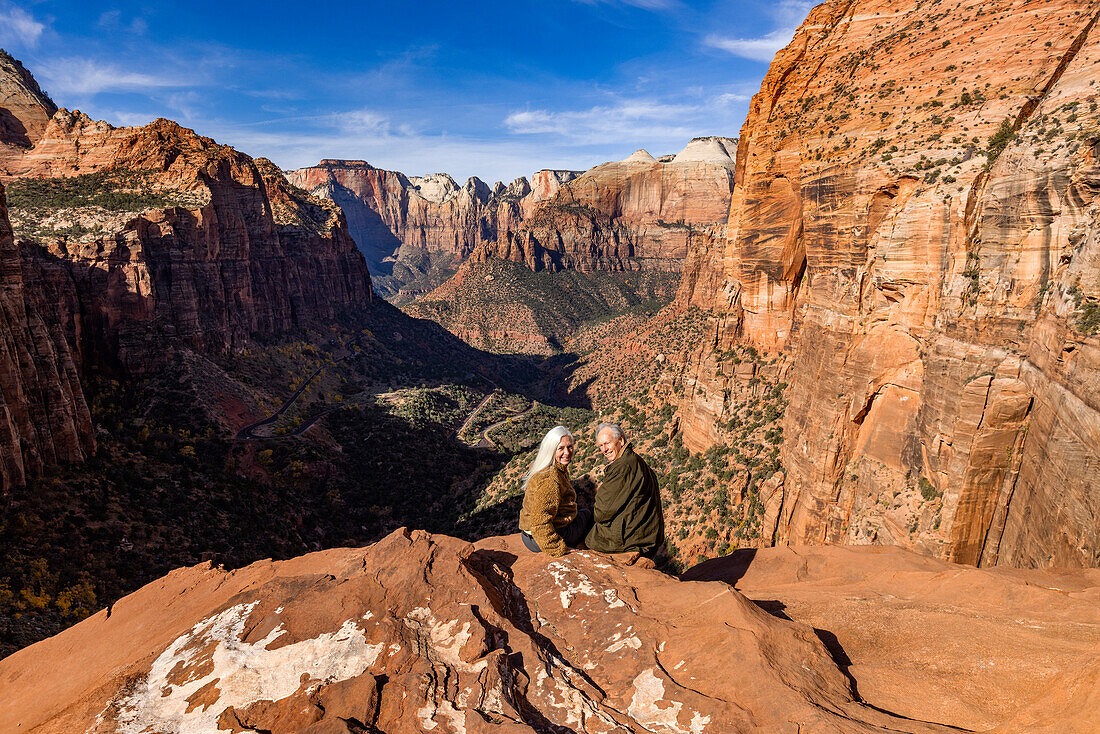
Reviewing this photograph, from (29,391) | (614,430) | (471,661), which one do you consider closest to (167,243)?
(29,391)

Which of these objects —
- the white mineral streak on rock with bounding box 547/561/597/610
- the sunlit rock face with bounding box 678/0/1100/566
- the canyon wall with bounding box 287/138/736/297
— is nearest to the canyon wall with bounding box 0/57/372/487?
the white mineral streak on rock with bounding box 547/561/597/610

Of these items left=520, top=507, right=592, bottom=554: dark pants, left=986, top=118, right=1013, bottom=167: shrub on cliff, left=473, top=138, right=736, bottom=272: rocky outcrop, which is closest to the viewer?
left=520, top=507, right=592, bottom=554: dark pants

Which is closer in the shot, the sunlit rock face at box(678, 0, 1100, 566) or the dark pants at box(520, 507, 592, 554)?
the dark pants at box(520, 507, 592, 554)

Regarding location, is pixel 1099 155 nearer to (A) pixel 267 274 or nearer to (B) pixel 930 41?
(B) pixel 930 41

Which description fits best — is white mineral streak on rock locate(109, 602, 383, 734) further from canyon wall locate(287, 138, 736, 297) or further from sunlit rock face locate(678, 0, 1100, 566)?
canyon wall locate(287, 138, 736, 297)

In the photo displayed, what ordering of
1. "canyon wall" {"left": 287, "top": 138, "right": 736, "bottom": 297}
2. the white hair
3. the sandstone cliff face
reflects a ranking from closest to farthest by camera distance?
the white hair < the sandstone cliff face < "canyon wall" {"left": 287, "top": 138, "right": 736, "bottom": 297}

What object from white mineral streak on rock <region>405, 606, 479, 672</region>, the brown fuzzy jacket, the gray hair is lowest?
white mineral streak on rock <region>405, 606, 479, 672</region>

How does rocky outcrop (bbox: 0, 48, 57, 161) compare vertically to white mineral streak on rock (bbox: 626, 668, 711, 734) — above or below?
above
